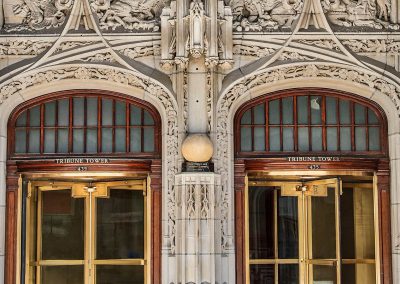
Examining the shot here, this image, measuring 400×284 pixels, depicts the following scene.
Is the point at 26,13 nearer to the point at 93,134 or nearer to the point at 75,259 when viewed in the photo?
the point at 93,134

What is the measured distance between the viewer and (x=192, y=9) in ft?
47.2

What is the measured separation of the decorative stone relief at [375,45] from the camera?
14898 mm

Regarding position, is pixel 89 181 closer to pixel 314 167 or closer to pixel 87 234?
pixel 87 234

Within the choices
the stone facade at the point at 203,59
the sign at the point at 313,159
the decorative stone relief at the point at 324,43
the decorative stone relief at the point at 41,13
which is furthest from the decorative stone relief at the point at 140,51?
the sign at the point at 313,159

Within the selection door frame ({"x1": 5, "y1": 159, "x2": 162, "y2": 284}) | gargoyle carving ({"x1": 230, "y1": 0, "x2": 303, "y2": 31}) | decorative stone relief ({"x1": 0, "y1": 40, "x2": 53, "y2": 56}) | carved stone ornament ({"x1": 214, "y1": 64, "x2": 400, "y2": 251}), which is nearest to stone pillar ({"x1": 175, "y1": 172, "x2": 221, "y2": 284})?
carved stone ornament ({"x1": 214, "y1": 64, "x2": 400, "y2": 251})

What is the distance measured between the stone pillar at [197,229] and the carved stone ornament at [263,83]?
33 centimetres

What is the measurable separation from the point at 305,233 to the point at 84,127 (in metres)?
3.95

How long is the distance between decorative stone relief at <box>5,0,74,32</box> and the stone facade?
15 mm

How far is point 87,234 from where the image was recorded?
1598 centimetres

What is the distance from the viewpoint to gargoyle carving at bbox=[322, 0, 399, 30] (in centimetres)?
1496

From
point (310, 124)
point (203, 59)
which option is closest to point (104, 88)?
point (203, 59)

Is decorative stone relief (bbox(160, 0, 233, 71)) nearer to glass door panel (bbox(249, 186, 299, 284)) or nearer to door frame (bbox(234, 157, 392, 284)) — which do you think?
door frame (bbox(234, 157, 392, 284))

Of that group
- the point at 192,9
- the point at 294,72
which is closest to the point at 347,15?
the point at 294,72

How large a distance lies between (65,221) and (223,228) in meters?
2.99
